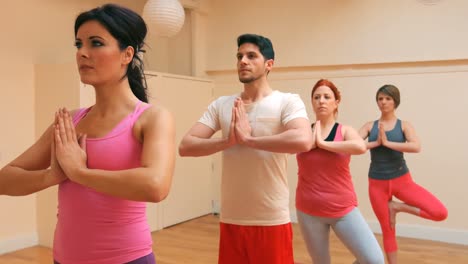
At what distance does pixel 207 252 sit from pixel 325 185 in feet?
7.18

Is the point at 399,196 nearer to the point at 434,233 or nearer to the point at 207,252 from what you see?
the point at 434,233

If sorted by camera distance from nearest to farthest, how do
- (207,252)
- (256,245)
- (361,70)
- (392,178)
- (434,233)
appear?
(256,245)
(392,178)
(207,252)
(434,233)
(361,70)

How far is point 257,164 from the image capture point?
203 cm

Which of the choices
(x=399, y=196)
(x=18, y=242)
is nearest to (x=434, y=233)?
(x=399, y=196)

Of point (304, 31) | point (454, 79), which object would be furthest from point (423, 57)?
point (304, 31)

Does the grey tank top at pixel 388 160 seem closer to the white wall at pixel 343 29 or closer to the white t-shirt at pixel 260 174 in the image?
the white t-shirt at pixel 260 174

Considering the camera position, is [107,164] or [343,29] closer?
[107,164]

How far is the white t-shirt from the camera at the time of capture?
2.00m

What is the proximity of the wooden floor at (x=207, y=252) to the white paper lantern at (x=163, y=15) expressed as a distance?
2.11 metres

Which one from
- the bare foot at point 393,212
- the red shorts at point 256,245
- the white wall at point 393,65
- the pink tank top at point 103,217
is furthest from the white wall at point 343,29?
the pink tank top at point 103,217

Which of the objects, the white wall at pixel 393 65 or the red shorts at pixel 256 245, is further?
the white wall at pixel 393 65

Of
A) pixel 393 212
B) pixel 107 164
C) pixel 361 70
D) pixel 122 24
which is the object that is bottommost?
pixel 393 212

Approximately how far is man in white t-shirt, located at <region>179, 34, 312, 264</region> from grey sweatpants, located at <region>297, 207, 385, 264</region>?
442mm

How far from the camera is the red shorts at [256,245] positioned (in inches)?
77.1
